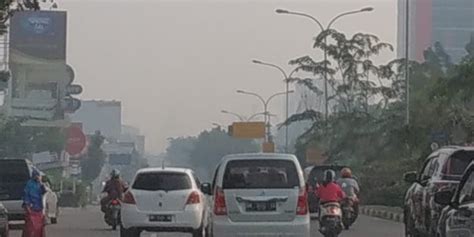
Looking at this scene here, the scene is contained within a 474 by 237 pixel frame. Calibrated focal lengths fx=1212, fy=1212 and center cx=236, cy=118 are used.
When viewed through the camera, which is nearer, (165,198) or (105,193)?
(165,198)

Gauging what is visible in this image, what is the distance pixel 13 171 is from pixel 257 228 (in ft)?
40.4

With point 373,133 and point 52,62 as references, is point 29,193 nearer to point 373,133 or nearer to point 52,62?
point 373,133

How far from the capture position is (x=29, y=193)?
74.9ft

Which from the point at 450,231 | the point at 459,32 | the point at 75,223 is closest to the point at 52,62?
the point at 75,223

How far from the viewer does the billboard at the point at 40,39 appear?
72.6 meters

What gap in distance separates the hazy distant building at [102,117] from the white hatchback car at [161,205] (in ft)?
340

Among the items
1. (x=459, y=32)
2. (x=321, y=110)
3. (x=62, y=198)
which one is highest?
(x=459, y=32)

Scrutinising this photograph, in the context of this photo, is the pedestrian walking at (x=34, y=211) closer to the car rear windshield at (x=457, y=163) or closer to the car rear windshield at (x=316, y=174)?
the car rear windshield at (x=457, y=163)

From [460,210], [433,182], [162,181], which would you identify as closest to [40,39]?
[162,181]

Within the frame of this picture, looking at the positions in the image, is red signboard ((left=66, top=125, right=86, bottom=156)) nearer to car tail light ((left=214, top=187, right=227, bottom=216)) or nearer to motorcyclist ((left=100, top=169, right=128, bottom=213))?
motorcyclist ((left=100, top=169, right=128, bottom=213))

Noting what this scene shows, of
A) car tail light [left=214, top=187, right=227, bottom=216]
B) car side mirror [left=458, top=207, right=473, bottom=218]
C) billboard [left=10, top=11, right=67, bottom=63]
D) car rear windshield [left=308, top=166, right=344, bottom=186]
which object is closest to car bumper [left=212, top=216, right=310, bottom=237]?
car tail light [left=214, top=187, right=227, bottom=216]

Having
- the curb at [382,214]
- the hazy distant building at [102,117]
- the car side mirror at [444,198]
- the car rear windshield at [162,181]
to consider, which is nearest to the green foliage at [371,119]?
the curb at [382,214]

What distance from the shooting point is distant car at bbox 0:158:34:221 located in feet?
99.9

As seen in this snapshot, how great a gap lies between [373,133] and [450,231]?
51587mm
